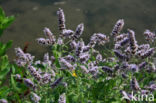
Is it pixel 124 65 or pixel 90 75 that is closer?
pixel 124 65

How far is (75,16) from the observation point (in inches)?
232

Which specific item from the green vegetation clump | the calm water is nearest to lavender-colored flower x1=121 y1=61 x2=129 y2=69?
the green vegetation clump

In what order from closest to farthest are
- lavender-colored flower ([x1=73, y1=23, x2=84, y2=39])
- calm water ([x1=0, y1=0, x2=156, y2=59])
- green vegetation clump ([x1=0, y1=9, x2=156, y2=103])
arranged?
green vegetation clump ([x1=0, y1=9, x2=156, y2=103]) → lavender-colored flower ([x1=73, y1=23, x2=84, y2=39]) → calm water ([x1=0, y1=0, x2=156, y2=59])

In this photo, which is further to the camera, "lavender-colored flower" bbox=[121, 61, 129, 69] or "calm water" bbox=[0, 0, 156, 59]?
"calm water" bbox=[0, 0, 156, 59]

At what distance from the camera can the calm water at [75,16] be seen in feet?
17.9

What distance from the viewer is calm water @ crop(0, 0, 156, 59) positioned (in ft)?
17.9

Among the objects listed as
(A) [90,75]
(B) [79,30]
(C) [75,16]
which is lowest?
(A) [90,75]

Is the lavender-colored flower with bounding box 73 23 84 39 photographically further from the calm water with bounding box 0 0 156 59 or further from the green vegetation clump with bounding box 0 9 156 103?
the calm water with bounding box 0 0 156 59

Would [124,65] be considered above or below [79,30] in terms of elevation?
below

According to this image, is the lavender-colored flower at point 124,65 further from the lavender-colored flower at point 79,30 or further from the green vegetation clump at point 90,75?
the lavender-colored flower at point 79,30

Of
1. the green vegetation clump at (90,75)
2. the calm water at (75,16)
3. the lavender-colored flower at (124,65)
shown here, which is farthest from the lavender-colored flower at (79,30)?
the calm water at (75,16)

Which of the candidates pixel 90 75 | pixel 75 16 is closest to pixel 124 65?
pixel 90 75

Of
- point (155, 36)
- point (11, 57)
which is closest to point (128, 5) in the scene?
point (11, 57)

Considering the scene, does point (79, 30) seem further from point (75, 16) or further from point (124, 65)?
point (75, 16)
